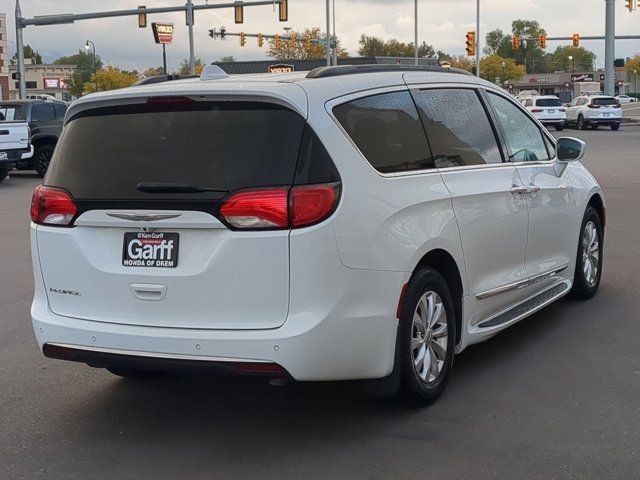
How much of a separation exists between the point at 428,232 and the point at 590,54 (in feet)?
658

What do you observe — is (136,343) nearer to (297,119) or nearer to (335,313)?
(335,313)

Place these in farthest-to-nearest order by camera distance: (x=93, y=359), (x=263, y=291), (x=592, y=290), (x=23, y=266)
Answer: (x=23, y=266), (x=592, y=290), (x=93, y=359), (x=263, y=291)

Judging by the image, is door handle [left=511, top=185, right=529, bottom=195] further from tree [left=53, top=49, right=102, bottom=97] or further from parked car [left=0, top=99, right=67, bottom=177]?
tree [left=53, top=49, right=102, bottom=97]

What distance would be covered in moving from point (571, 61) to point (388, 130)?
632 ft

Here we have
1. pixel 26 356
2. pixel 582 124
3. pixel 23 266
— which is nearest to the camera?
pixel 26 356

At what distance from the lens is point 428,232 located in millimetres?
4973

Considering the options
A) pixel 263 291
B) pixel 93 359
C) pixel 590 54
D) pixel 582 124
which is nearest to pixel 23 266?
pixel 93 359

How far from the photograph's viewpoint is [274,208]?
4320 mm

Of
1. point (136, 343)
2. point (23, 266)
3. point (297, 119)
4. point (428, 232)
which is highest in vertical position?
point (297, 119)

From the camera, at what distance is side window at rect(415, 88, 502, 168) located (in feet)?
17.9

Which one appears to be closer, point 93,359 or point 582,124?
point 93,359

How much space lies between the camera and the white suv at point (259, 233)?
14.2 feet

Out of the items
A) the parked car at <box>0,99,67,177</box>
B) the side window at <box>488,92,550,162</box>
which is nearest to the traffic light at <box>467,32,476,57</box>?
the parked car at <box>0,99,67,177</box>

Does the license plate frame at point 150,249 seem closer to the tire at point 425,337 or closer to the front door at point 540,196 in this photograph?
the tire at point 425,337
